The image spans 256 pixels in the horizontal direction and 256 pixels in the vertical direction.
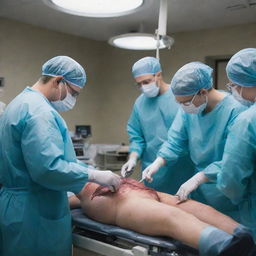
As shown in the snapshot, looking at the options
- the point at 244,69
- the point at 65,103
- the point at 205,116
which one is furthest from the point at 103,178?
→ the point at 244,69

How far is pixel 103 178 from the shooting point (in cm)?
162

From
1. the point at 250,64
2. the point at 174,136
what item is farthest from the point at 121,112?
the point at 250,64

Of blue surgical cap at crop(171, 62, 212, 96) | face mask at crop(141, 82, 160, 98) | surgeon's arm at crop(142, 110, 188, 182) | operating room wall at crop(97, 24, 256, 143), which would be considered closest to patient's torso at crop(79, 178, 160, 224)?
surgeon's arm at crop(142, 110, 188, 182)

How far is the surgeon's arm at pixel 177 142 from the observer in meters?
2.06

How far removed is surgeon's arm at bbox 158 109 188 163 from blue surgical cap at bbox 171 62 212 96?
310 millimetres

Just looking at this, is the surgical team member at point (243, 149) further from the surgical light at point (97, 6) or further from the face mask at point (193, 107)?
the surgical light at point (97, 6)

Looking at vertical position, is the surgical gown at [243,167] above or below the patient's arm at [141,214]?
above

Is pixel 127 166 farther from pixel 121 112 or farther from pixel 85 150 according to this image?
pixel 121 112

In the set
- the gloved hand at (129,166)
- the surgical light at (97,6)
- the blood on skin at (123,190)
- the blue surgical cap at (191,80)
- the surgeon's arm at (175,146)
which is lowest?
the blood on skin at (123,190)

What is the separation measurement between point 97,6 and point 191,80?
754 mm

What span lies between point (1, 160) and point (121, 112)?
3.23 m

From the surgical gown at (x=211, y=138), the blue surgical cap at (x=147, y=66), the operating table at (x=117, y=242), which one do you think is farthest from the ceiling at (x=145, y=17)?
the operating table at (x=117, y=242)

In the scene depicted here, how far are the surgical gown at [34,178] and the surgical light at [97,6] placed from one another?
2.34 feet

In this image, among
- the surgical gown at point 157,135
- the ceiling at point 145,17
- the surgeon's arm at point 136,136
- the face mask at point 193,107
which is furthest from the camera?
the ceiling at point 145,17
